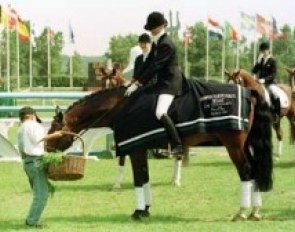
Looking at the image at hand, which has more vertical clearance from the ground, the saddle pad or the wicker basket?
the saddle pad

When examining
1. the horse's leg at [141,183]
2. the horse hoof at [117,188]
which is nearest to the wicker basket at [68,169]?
the horse's leg at [141,183]

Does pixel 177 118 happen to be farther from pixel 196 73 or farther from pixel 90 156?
pixel 196 73

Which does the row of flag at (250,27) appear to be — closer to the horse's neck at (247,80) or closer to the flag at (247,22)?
the flag at (247,22)

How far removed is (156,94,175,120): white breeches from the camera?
8695 millimetres

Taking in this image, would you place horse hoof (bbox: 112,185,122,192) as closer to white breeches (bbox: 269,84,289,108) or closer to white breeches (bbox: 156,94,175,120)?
white breeches (bbox: 156,94,175,120)

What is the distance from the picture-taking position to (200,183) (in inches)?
494

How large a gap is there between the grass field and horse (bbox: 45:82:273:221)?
32 cm

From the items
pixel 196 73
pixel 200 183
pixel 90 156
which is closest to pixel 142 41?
pixel 200 183

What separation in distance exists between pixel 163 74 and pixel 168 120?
2.01 ft

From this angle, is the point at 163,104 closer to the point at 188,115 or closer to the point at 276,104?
the point at 188,115

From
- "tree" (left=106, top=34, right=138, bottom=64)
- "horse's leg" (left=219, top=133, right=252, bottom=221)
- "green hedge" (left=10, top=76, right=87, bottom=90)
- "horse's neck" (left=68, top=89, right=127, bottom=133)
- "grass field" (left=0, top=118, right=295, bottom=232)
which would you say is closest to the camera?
"grass field" (left=0, top=118, right=295, bottom=232)

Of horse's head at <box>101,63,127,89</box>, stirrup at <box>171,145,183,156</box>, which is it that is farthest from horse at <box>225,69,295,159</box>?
stirrup at <box>171,145,183,156</box>

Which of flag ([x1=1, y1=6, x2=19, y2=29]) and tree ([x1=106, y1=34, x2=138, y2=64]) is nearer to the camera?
flag ([x1=1, y1=6, x2=19, y2=29])

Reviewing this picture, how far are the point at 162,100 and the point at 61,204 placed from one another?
8.25ft
